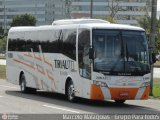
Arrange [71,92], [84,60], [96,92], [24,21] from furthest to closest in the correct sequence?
[24,21] → [71,92] → [84,60] → [96,92]

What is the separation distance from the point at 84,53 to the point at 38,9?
6484 inches

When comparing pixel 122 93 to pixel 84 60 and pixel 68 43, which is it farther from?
pixel 68 43

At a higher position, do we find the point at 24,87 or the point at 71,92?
the point at 71,92

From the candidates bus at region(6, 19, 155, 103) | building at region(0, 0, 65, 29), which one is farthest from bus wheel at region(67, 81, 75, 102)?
building at region(0, 0, 65, 29)

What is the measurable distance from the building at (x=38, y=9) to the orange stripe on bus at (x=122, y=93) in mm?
152266

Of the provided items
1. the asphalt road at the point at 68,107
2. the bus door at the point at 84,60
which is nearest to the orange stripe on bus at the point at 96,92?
the bus door at the point at 84,60

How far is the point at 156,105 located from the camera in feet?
74.2

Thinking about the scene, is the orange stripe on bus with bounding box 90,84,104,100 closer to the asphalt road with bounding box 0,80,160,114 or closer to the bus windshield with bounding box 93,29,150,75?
the asphalt road with bounding box 0,80,160,114

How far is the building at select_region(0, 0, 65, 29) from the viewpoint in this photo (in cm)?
17745

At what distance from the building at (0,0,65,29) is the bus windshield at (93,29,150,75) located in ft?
497

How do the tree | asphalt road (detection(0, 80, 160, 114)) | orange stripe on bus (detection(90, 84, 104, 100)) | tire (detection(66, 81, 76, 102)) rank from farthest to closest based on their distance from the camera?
the tree < tire (detection(66, 81, 76, 102)) < orange stripe on bus (detection(90, 84, 104, 100)) < asphalt road (detection(0, 80, 160, 114))

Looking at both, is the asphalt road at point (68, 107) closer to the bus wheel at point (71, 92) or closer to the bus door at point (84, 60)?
the bus wheel at point (71, 92)

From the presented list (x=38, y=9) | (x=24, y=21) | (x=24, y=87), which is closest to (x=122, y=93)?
(x=24, y=87)

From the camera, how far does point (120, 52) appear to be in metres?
20.9
